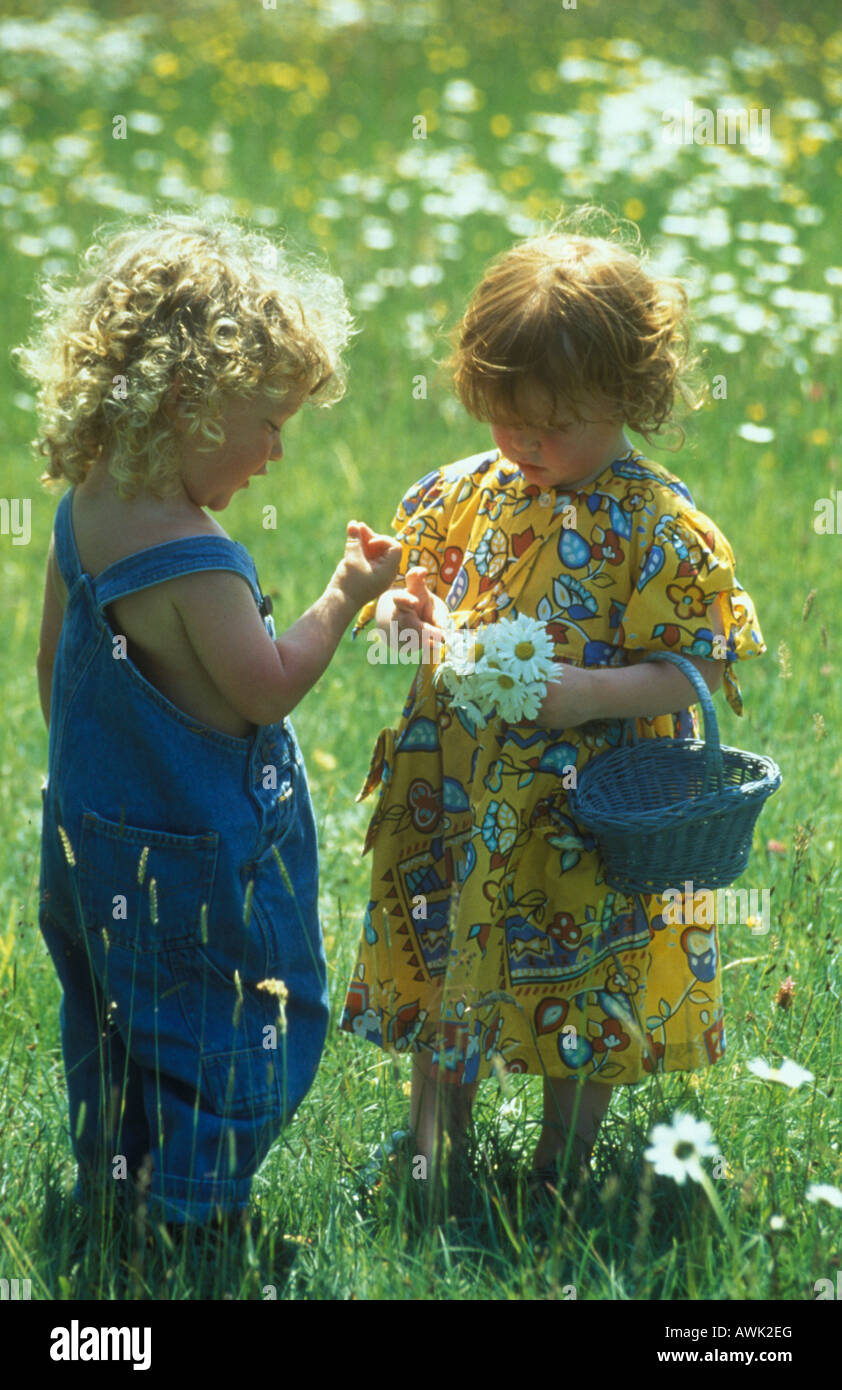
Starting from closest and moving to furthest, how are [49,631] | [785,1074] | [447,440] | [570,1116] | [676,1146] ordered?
[676,1146] → [785,1074] → [49,631] → [570,1116] → [447,440]

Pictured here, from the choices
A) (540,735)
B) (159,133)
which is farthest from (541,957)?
(159,133)

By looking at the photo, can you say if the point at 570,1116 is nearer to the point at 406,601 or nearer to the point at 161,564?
the point at 406,601

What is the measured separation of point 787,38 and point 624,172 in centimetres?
386

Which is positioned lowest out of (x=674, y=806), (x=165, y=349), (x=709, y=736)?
(x=674, y=806)

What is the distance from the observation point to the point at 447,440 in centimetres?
598

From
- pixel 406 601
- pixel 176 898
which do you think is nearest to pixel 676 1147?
pixel 176 898

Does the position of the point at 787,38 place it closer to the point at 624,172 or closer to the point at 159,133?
the point at 624,172

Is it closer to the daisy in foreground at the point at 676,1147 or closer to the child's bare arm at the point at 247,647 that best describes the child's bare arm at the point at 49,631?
the child's bare arm at the point at 247,647

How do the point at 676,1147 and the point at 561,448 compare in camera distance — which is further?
the point at 561,448

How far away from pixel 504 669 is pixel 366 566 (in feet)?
0.93

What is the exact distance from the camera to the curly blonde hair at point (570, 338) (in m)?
2.14

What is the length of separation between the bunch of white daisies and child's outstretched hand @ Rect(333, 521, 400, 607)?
0.54 feet

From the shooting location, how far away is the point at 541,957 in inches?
89.9

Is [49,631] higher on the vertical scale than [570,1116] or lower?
higher
